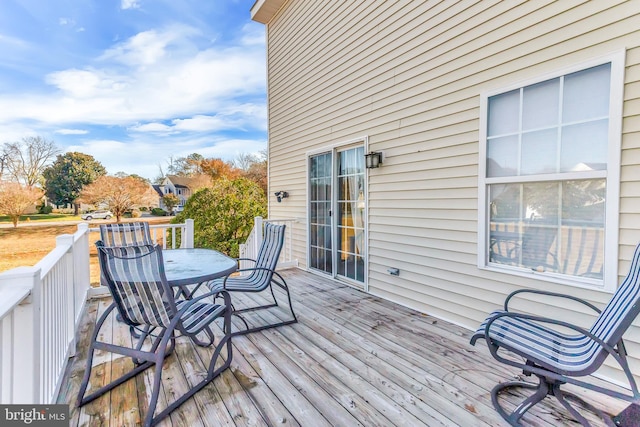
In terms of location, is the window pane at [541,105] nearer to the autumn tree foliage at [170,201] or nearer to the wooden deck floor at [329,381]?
the wooden deck floor at [329,381]

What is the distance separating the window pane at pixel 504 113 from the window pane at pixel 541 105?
7cm

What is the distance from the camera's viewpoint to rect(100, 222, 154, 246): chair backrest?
3730 millimetres

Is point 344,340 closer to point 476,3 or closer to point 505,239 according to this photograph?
point 505,239

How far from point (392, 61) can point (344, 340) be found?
3.46 metres

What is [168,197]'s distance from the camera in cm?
2311

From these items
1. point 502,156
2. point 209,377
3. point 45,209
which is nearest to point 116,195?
point 45,209

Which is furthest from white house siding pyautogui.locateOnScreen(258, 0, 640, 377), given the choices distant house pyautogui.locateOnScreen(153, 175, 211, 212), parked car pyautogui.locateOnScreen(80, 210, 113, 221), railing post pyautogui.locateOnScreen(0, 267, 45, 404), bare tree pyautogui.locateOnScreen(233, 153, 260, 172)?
distant house pyautogui.locateOnScreen(153, 175, 211, 212)

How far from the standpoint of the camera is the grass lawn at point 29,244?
13.1 meters

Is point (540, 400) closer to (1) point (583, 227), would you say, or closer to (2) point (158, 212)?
(1) point (583, 227)

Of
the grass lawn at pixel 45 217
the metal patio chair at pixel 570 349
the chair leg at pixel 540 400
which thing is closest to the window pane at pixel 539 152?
the metal patio chair at pixel 570 349

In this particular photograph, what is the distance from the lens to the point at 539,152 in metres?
2.54

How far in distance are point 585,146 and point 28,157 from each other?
2788 cm

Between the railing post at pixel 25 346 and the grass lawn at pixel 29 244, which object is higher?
the railing post at pixel 25 346

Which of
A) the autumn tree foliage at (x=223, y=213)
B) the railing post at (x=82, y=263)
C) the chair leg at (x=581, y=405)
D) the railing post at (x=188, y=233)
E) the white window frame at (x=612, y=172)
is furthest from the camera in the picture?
the autumn tree foliage at (x=223, y=213)
